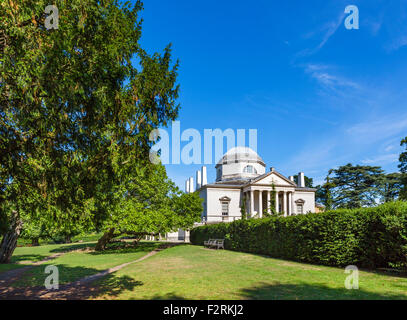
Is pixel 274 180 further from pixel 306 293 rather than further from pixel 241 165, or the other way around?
pixel 306 293

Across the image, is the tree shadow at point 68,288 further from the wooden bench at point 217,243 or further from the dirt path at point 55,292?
the wooden bench at point 217,243

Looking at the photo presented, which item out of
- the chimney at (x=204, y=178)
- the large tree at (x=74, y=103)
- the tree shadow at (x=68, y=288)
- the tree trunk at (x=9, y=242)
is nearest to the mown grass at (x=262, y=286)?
the tree shadow at (x=68, y=288)

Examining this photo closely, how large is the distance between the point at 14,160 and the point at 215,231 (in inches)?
951

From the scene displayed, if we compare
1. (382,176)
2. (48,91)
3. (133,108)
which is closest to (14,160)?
(48,91)

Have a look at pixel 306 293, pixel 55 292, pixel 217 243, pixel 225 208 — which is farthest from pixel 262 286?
pixel 225 208

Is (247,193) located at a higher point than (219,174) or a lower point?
lower

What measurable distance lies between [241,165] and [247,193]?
25.8 feet

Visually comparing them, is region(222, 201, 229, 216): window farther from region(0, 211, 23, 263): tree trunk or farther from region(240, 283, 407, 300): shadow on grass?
region(240, 283, 407, 300): shadow on grass

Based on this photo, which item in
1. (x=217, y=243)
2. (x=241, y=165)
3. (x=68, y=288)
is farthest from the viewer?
(x=241, y=165)

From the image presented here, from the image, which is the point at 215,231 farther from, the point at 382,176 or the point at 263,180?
the point at 382,176

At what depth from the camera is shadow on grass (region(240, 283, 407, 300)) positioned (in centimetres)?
687

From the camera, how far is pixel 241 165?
6028 centimetres

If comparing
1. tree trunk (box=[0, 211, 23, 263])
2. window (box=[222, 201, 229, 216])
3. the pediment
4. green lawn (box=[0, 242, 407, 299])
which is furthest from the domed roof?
green lawn (box=[0, 242, 407, 299])

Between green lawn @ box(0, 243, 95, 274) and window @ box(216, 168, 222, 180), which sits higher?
window @ box(216, 168, 222, 180)
